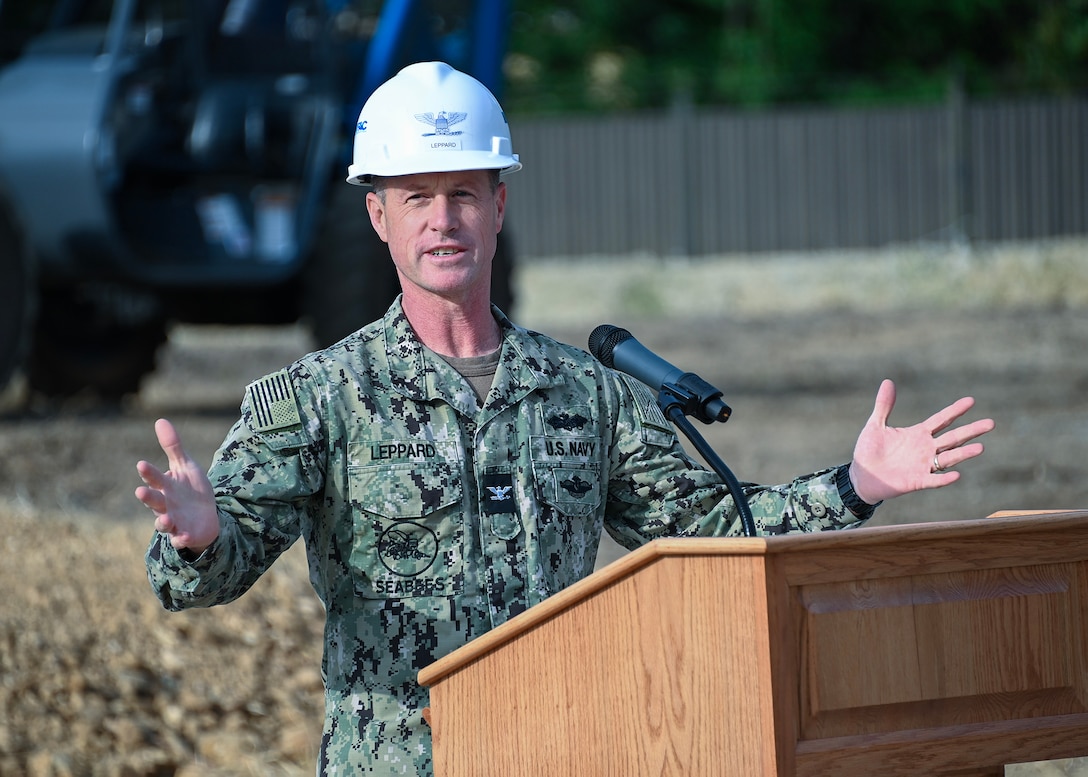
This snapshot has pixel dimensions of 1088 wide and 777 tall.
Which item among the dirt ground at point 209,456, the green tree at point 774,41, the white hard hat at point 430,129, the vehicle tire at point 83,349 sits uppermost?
the green tree at point 774,41

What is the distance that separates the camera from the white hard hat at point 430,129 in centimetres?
288

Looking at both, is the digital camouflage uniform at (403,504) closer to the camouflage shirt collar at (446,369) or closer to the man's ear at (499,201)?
the camouflage shirt collar at (446,369)

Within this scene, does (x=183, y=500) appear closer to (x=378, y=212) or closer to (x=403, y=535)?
(x=403, y=535)

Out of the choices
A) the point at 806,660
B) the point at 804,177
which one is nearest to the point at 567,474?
the point at 806,660

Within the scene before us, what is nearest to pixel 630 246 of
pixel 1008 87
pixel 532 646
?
pixel 1008 87

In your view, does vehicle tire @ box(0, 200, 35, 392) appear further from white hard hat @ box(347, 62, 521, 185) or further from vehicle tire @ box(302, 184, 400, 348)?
white hard hat @ box(347, 62, 521, 185)

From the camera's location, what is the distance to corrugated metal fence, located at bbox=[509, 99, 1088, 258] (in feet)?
70.9

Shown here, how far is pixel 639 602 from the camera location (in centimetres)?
225

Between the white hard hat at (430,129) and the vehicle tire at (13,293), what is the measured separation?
778 centimetres

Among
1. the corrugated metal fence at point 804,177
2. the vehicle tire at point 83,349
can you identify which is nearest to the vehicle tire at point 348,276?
the vehicle tire at point 83,349

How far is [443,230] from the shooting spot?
2.87m

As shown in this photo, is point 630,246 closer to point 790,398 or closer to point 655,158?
point 655,158

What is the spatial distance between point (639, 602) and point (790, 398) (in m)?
10.3

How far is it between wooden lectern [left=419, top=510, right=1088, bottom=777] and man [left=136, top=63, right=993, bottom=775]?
16.2 inches
